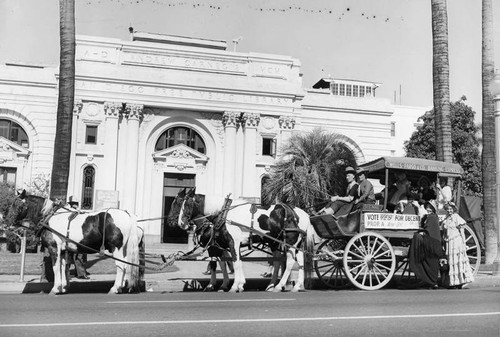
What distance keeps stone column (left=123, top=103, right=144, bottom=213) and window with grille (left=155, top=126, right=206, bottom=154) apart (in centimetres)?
208

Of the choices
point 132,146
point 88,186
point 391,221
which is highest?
point 132,146

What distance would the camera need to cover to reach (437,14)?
57.7ft

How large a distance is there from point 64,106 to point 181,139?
23505 millimetres

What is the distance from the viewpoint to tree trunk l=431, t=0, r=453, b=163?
17344mm

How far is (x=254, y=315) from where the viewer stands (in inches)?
305

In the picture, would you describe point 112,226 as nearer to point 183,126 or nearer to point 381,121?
point 183,126

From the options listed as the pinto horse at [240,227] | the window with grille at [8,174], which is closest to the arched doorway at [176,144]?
the window with grille at [8,174]

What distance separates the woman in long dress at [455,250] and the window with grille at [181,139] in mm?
27762

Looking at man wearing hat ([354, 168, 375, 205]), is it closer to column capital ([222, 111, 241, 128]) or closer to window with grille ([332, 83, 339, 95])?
column capital ([222, 111, 241, 128])

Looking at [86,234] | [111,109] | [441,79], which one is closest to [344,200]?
[86,234]

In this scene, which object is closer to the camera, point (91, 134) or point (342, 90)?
point (91, 134)

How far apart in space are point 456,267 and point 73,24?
1189 centimetres

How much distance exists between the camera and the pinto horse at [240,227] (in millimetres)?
11664

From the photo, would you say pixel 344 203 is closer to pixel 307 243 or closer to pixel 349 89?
pixel 307 243
